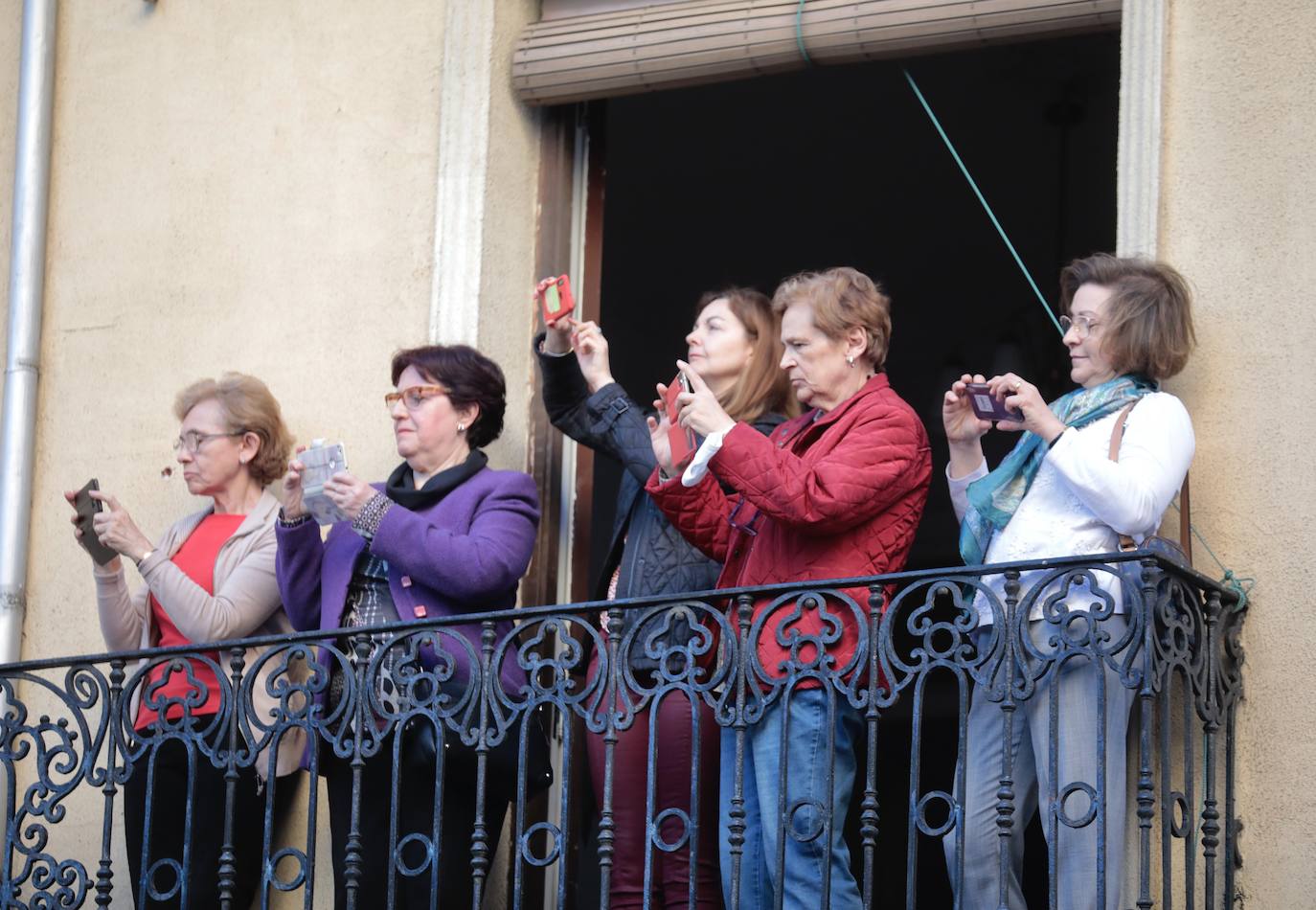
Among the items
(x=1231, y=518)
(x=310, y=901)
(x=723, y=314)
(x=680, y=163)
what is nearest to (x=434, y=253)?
(x=723, y=314)

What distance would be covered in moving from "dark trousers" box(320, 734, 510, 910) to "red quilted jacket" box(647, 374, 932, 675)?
899 millimetres

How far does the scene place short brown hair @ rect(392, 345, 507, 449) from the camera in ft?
21.7

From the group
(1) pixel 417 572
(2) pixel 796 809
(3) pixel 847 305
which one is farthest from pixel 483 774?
(3) pixel 847 305

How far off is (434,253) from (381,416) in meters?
0.53

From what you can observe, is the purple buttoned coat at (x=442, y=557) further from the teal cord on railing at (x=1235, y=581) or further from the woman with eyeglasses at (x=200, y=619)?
the teal cord on railing at (x=1235, y=581)

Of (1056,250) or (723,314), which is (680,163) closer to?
(1056,250)

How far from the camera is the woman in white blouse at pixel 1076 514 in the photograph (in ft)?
17.6

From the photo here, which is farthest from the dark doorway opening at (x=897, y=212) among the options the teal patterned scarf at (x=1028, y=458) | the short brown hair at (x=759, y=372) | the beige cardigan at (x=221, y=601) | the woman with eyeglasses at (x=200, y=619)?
the teal patterned scarf at (x=1028, y=458)

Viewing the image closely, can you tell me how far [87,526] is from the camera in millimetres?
6785

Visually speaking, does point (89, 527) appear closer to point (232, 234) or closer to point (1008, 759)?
point (232, 234)

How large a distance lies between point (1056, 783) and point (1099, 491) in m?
0.68

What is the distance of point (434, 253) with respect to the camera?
7.14 m

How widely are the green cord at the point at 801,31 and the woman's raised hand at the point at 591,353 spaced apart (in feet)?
3.48

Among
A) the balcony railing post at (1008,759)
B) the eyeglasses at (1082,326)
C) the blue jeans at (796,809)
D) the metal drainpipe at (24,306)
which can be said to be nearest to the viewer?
the balcony railing post at (1008,759)
